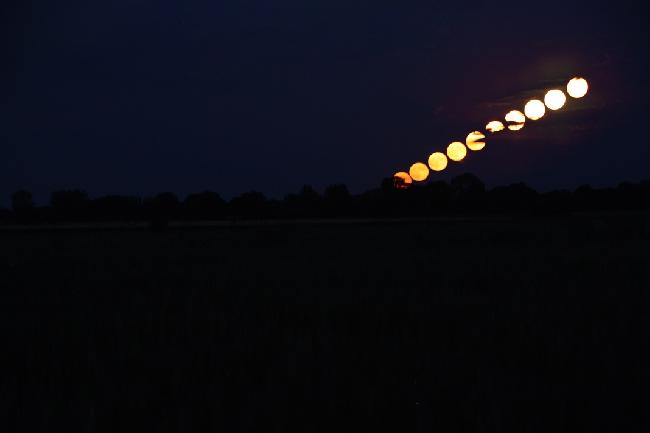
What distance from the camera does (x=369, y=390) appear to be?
2.53 metres

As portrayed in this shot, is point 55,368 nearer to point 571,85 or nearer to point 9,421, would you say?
point 9,421

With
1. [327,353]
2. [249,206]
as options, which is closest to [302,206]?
[249,206]

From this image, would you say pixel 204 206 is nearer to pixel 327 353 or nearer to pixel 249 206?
pixel 249 206

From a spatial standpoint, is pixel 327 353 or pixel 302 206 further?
pixel 302 206

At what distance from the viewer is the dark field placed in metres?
2.28

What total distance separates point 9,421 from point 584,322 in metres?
3.46

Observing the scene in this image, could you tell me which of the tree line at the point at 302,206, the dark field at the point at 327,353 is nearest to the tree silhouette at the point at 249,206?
the tree line at the point at 302,206

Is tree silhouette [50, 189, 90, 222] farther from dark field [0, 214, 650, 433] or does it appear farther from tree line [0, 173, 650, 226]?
dark field [0, 214, 650, 433]

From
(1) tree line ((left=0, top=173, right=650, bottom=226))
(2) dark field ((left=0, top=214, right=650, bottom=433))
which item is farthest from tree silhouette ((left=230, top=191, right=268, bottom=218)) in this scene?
(2) dark field ((left=0, top=214, right=650, bottom=433))

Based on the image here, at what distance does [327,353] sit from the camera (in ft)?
10.1

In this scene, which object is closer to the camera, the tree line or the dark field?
the dark field

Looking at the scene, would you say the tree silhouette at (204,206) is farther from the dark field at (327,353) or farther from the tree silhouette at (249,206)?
the dark field at (327,353)

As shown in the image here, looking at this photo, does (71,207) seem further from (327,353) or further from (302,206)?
(327,353)

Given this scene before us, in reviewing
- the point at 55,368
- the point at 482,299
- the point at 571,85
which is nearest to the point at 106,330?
the point at 55,368
